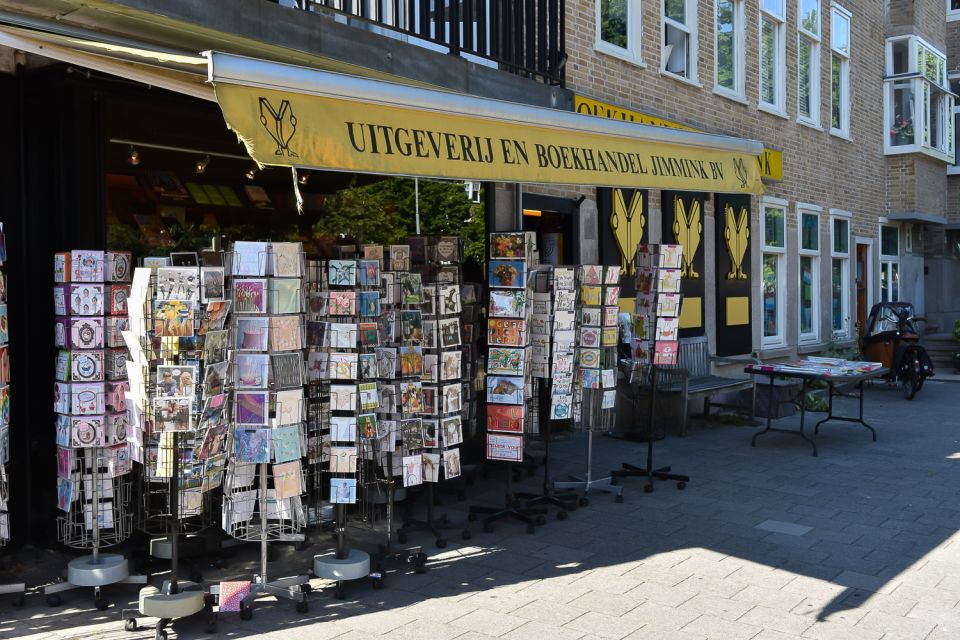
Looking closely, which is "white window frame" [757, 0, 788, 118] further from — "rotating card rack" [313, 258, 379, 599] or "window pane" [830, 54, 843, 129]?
"rotating card rack" [313, 258, 379, 599]

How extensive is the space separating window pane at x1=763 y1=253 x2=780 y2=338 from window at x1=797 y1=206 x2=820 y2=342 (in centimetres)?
97

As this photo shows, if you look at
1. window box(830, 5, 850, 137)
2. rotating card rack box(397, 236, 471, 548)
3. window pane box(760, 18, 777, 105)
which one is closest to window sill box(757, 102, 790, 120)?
window pane box(760, 18, 777, 105)

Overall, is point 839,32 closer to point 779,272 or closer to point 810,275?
point 810,275

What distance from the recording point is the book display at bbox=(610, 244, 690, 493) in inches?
288

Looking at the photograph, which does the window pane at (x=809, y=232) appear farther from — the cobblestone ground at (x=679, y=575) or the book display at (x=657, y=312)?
the book display at (x=657, y=312)

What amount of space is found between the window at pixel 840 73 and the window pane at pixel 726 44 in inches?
155

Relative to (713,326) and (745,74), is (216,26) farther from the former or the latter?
(745,74)

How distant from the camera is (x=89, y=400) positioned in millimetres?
5027

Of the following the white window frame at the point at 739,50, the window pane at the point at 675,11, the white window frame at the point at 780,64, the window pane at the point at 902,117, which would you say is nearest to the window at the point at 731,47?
the white window frame at the point at 739,50

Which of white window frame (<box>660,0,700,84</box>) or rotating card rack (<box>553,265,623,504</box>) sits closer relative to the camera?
rotating card rack (<box>553,265,623,504</box>)

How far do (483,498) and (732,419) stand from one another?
15.6 ft

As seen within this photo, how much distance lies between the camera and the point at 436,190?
8.61 meters

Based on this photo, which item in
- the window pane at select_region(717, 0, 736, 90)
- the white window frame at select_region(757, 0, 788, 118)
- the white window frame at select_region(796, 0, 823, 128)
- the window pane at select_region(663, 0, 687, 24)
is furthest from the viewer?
the white window frame at select_region(796, 0, 823, 128)

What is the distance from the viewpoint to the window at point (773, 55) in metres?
13.9
